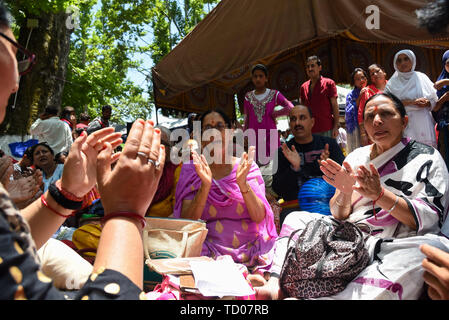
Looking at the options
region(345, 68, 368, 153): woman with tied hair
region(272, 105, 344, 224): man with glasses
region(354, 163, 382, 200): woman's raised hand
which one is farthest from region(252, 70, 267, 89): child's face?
region(354, 163, 382, 200): woman's raised hand

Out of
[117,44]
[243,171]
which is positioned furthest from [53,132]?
[117,44]

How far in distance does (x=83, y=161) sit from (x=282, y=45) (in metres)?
4.69

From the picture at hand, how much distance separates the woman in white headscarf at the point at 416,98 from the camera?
4629mm

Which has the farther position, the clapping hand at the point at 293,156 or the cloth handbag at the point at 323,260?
the clapping hand at the point at 293,156

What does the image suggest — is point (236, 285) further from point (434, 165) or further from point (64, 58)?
point (64, 58)

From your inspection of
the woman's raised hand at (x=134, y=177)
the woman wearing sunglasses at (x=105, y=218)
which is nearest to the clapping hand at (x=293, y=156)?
the woman wearing sunglasses at (x=105, y=218)

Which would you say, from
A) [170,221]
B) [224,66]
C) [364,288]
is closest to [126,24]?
[224,66]

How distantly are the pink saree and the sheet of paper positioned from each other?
575 mm

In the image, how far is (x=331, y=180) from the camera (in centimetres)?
230

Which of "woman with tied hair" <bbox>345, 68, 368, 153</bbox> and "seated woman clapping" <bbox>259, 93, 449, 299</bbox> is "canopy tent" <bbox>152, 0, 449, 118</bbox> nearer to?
"woman with tied hair" <bbox>345, 68, 368, 153</bbox>

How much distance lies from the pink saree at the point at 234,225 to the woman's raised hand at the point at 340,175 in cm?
87

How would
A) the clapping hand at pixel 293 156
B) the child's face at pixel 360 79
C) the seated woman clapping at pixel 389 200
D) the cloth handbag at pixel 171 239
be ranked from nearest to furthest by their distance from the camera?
the seated woman clapping at pixel 389 200
the cloth handbag at pixel 171 239
the clapping hand at pixel 293 156
the child's face at pixel 360 79

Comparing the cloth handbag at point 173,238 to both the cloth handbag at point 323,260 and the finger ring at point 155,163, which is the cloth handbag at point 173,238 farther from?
the finger ring at point 155,163

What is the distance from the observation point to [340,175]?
2254mm
